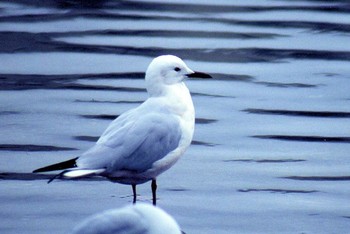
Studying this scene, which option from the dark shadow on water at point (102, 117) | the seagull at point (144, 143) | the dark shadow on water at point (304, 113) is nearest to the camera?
the seagull at point (144, 143)

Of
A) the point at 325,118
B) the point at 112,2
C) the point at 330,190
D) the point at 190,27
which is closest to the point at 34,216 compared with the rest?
the point at 330,190

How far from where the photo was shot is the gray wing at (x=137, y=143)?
24.9ft

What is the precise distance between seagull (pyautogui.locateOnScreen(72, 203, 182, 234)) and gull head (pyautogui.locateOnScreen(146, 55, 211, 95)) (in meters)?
4.09

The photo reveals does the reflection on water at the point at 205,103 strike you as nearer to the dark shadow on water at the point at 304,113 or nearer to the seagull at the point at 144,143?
the dark shadow on water at the point at 304,113

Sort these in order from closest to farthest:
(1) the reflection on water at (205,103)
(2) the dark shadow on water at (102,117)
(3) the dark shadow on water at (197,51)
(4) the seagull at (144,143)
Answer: (4) the seagull at (144,143), (1) the reflection on water at (205,103), (2) the dark shadow on water at (102,117), (3) the dark shadow on water at (197,51)

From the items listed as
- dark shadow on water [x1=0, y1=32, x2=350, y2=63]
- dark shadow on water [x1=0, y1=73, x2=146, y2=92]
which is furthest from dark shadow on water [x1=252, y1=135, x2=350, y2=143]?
dark shadow on water [x1=0, y1=32, x2=350, y2=63]

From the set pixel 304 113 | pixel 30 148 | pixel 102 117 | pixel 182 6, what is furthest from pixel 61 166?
pixel 182 6

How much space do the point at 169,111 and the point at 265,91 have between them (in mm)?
3808

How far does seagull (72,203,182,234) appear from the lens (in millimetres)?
3936

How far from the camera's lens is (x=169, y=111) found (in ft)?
26.0

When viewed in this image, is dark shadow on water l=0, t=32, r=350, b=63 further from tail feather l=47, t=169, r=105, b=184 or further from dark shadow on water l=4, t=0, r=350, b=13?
tail feather l=47, t=169, r=105, b=184

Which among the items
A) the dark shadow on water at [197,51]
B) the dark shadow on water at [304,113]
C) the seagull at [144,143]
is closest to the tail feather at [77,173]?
the seagull at [144,143]

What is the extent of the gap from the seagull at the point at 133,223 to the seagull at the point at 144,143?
3.33m

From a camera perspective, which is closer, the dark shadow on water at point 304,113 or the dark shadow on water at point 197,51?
the dark shadow on water at point 304,113
